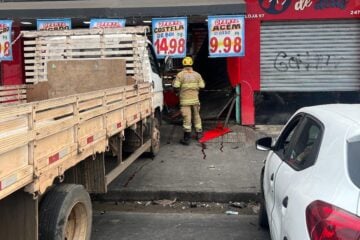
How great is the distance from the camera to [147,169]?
27.9ft

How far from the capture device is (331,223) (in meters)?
2.52

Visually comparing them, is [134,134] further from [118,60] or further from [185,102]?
[185,102]

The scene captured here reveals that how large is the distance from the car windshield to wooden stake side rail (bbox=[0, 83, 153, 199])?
80.8 inches

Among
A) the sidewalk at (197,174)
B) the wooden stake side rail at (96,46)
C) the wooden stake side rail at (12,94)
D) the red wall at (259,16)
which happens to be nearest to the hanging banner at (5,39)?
the wooden stake side rail at (96,46)

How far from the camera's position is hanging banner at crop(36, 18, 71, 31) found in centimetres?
1123

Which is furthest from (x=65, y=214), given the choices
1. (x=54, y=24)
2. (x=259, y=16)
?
(x=259, y=16)

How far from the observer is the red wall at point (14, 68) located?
13.0m

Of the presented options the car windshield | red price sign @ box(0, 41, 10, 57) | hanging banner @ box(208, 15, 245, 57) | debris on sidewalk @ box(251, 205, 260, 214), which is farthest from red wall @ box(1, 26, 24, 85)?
the car windshield

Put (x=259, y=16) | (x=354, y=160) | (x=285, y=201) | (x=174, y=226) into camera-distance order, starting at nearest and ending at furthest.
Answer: (x=354, y=160), (x=285, y=201), (x=174, y=226), (x=259, y=16)

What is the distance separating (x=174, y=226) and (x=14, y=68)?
28.9 ft

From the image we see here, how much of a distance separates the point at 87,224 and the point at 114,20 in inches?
289

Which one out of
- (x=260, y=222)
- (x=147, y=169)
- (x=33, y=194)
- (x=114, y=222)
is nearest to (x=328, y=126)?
(x=33, y=194)

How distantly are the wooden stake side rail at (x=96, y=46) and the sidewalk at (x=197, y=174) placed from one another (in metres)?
1.64

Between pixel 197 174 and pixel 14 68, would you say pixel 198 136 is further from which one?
pixel 14 68
